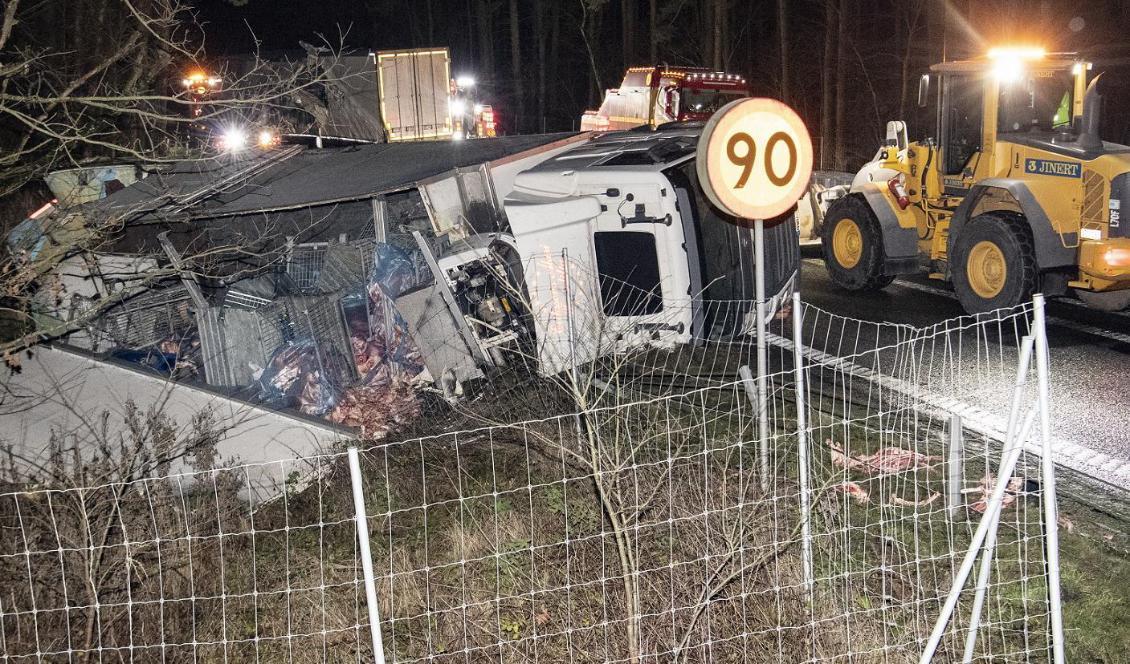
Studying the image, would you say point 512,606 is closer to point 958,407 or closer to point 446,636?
point 446,636

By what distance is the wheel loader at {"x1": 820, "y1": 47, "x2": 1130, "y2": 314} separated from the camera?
973 centimetres

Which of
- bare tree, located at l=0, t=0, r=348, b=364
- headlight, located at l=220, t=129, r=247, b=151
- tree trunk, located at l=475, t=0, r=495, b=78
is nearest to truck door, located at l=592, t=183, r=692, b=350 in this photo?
bare tree, located at l=0, t=0, r=348, b=364

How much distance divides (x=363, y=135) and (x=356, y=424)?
47.2ft

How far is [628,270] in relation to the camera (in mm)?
8820

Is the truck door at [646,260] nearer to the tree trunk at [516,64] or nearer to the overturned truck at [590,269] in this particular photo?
the overturned truck at [590,269]

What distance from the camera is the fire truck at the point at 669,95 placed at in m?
18.3

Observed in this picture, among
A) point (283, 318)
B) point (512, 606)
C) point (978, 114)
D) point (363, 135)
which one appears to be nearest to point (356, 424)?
point (283, 318)

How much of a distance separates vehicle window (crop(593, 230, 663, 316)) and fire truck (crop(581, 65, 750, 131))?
9.56 meters

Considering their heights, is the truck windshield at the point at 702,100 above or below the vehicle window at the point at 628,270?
above

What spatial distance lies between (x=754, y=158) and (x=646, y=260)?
381 centimetres

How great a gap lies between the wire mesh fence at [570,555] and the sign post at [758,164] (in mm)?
549

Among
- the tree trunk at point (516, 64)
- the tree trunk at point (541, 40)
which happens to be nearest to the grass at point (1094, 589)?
the tree trunk at point (516, 64)

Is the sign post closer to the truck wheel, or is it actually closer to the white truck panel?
the truck wheel

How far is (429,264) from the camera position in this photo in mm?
9094
